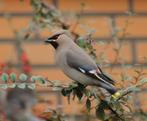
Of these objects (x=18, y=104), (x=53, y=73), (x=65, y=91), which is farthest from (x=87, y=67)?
(x=53, y=73)

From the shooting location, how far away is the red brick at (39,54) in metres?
3.87

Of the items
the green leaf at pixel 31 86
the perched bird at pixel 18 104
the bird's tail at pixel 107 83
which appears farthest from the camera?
the perched bird at pixel 18 104

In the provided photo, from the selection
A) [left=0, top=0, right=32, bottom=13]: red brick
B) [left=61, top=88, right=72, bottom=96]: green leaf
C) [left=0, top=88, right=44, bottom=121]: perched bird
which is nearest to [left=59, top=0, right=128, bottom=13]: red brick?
[left=0, top=0, right=32, bottom=13]: red brick

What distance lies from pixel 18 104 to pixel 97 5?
727 mm

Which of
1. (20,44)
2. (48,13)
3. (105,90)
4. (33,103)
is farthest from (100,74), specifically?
(20,44)

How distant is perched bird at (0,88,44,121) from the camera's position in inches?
131

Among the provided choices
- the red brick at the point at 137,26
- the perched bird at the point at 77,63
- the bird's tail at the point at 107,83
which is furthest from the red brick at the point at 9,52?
the bird's tail at the point at 107,83

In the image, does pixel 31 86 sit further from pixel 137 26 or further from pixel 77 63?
pixel 137 26

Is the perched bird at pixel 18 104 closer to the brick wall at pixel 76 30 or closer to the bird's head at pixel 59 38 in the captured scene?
the brick wall at pixel 76 30

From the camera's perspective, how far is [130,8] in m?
3.89

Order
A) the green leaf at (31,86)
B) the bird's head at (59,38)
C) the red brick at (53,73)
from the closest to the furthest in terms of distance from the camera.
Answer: the green leaf at (31,86), the bird's head at (59,38), the red brick at (53,73)

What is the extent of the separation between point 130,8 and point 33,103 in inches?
33.9

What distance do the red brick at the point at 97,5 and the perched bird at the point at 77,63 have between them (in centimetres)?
149

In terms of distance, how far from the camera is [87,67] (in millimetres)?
2201
